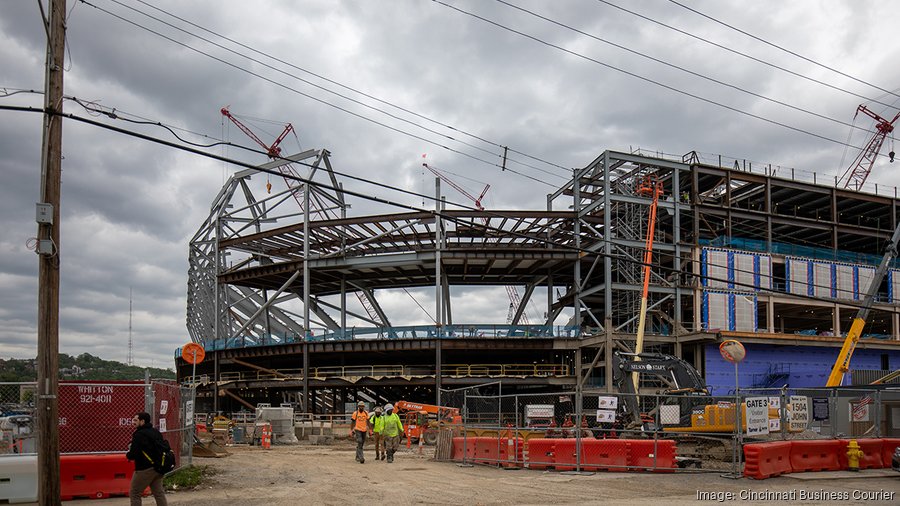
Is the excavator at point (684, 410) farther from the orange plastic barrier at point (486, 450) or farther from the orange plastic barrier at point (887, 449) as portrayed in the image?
the orange plastic barrier at point (486, 450)

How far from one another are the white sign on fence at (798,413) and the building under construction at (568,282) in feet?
86.9

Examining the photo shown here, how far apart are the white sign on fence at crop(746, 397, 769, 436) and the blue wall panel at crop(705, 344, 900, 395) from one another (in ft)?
116

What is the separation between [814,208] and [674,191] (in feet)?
66.2

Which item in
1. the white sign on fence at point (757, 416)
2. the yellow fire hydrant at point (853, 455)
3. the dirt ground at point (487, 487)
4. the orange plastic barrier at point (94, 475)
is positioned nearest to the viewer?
the dirt ground at point (487, 487)

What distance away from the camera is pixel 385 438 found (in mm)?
23875

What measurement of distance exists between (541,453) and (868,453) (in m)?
8.46

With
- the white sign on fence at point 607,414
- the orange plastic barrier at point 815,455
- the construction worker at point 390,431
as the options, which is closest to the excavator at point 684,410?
the white sign on fence at point 607,414

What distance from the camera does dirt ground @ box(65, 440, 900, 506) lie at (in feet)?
48.2

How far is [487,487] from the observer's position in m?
16.7

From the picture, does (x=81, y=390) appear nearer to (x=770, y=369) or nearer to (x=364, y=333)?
(x=364, y=333)

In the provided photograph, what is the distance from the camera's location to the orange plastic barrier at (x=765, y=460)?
1758 cm

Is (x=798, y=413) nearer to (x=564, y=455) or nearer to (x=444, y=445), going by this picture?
(x=564, y=455)

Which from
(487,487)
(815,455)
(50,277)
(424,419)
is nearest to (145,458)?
(50,277)

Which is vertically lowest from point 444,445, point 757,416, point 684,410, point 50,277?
point 444,445
